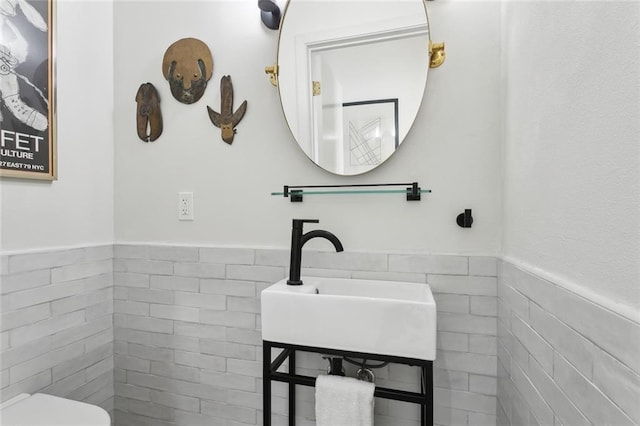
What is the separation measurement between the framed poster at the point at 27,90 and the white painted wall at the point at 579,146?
1.65 m

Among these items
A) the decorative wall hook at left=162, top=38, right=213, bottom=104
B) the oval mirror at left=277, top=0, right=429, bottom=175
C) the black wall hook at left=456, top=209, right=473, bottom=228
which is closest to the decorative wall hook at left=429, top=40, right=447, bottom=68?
the oval mirror at left=277, top=0, right=429, bottom=175

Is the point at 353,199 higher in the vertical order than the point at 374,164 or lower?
lower

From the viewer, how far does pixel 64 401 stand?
1159 mm

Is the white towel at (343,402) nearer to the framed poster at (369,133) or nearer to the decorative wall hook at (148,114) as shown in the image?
the framed poster at (369,133)

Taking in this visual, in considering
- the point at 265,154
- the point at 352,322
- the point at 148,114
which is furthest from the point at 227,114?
the point at 352,322

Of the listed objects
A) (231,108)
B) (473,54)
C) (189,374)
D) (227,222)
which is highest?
(473,54)

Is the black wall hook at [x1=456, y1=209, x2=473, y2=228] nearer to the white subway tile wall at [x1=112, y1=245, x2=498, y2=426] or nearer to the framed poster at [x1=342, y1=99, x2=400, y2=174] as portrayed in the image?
the white subway tile wall at [x1=112, y1=245, x2=498, y2=426]

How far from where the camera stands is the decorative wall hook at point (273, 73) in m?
1.31

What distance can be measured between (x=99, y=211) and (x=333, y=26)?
129 cm

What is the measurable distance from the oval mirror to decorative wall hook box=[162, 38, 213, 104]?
37 centimetres

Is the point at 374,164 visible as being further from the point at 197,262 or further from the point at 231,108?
the point at 197,262

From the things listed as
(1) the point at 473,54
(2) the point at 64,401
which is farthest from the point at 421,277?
(2) the point at 64,401

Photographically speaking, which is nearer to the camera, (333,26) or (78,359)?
(333,26)

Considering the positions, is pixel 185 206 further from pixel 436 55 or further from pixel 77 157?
pixel 436 55
